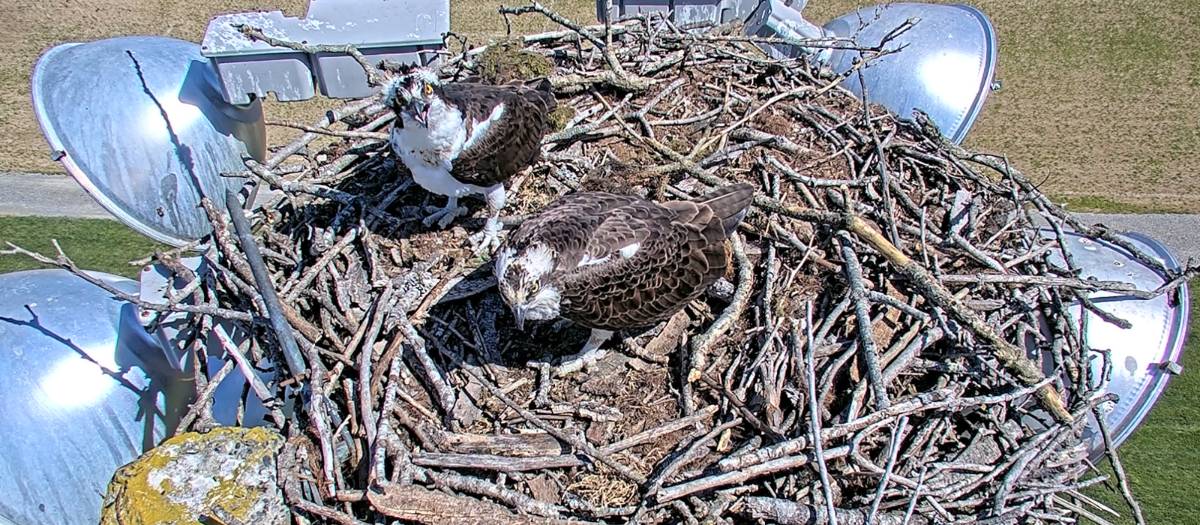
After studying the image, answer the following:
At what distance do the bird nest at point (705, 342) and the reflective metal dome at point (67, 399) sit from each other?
1.67ft

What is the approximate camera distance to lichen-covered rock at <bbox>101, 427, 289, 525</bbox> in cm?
261

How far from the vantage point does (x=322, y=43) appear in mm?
4395

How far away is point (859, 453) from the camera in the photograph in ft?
10.4

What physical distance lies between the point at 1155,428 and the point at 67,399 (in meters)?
9.83

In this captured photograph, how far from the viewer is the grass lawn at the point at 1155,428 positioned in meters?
7.02

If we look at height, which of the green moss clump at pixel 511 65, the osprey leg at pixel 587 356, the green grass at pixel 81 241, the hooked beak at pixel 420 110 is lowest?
the green grass at pixel 81 241

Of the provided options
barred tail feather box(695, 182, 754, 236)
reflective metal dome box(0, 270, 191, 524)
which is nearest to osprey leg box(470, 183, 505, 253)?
barred tail feather box(695, 182, 754, 236)

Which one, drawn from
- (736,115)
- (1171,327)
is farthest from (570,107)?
(1171,327)

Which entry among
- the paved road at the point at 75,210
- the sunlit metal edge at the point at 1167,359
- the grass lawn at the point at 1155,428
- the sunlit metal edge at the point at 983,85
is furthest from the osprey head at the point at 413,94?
the paved road at the point at 75,210

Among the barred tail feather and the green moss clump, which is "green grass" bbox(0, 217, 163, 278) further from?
the barred tail feather

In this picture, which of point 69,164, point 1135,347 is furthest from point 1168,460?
point 69,164

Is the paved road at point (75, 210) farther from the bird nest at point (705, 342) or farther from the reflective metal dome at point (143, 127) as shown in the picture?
the bird nest at point (705, 342)

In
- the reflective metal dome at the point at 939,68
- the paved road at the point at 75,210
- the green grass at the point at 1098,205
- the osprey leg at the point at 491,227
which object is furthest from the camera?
the green grass at the point at 1098,205

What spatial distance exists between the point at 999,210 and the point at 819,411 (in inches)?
81.2
